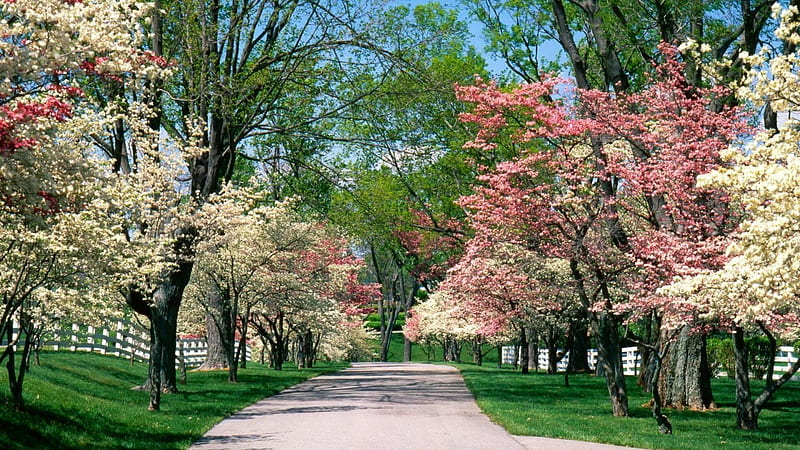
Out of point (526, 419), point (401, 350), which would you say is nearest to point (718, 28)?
point (526, 419)

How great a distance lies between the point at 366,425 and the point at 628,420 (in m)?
5.34

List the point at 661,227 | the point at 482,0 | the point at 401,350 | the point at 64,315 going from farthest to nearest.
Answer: the point at 401,350, the point at 482,0, the point at 661,227, the point at 64,315

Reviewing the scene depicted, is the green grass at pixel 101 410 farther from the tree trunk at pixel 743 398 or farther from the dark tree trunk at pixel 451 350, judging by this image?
the dark tree trunk at pixel 451 350

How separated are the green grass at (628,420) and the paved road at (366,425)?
2.15 ft

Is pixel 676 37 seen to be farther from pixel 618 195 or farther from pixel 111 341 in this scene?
pixel 111 341

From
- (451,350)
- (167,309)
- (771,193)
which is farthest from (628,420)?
(451,350)

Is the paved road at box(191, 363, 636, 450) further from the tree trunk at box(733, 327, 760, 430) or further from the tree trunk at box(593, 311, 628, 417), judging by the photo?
the tree trunk at box(733, 327, 760, 430)

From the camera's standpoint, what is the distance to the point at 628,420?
1528 centimetres

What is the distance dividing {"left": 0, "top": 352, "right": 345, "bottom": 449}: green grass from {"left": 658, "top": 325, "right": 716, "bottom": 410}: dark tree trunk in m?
9.97

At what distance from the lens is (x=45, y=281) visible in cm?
1054

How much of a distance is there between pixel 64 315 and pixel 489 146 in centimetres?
1028

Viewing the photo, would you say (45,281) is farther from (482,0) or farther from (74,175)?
(482,0)

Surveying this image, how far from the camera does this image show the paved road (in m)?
11.2

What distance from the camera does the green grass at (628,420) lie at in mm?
12438
